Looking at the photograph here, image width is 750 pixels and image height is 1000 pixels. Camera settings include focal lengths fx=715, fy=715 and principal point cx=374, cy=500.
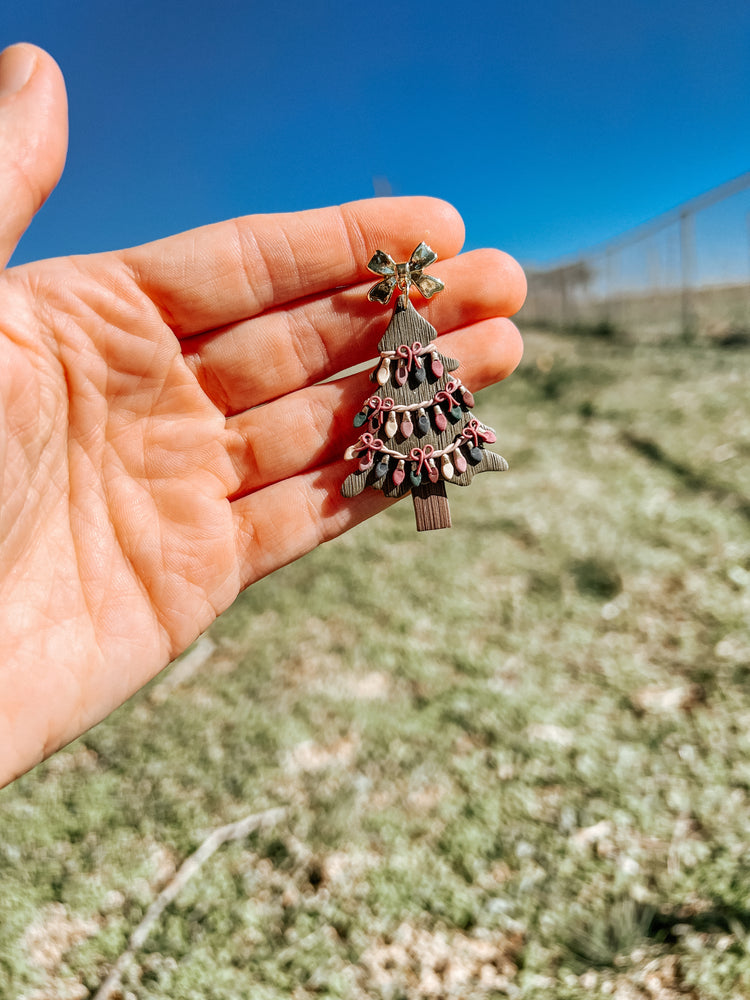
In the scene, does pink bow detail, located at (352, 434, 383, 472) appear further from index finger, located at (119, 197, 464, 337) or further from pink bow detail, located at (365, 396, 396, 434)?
index finger, located at (119, 197, 464, 337)

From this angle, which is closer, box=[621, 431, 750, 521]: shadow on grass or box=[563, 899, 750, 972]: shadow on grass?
box=[563, 899, 750, 972]: shadow on grass

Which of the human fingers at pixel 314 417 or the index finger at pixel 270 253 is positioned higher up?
the index finger at pixel 270 253

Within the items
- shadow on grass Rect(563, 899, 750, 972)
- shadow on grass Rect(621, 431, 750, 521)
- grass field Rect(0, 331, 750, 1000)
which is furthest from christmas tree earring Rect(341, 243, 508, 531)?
shadow on grass Rect(621, 431, 750, 521)

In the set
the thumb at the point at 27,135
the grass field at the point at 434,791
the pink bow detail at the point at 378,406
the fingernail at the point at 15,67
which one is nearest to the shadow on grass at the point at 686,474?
the grass field at the point at 434,791

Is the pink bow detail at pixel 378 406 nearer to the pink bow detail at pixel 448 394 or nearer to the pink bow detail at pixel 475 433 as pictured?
the pink bow detail at pixel 448 394

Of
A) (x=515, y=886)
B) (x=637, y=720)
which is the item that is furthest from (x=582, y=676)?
(x=515, y=886)

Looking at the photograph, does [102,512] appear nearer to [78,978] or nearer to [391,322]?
[391,322]

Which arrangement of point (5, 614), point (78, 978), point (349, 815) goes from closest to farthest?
point (5, 614) < point (78, 978) < point (349, 815)
